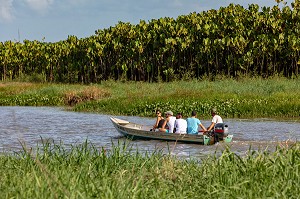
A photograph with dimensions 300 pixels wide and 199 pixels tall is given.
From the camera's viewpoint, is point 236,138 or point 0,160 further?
point 236,138

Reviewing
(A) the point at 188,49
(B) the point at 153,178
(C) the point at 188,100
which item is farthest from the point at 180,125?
Answer: (A) the point at 188,49

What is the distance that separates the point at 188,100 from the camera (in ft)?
118

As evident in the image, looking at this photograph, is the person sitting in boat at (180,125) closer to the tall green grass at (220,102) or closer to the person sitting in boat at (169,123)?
the person sitting in boat at (169,123)

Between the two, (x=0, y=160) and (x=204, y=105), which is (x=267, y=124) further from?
(x=0, y=160)

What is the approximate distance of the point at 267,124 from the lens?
96.8ft

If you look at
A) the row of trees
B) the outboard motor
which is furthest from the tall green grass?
the row of trees

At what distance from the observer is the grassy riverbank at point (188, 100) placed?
3344 cm

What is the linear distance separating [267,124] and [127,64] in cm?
4628

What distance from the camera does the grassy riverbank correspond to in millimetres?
33438

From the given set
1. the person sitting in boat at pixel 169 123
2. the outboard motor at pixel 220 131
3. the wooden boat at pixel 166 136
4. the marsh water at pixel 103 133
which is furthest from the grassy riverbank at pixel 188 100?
the outboard motor at pixel 220 131

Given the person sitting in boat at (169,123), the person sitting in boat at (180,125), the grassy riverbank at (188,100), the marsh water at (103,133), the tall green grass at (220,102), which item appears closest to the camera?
the marsh water at (103,133)

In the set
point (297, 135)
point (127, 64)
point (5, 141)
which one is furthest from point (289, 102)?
point (127, 64)

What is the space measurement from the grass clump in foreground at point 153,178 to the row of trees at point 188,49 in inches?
1692

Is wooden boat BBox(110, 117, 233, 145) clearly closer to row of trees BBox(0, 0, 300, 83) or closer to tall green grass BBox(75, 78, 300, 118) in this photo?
tall green grass BBox(75, 78, 300, 118)
